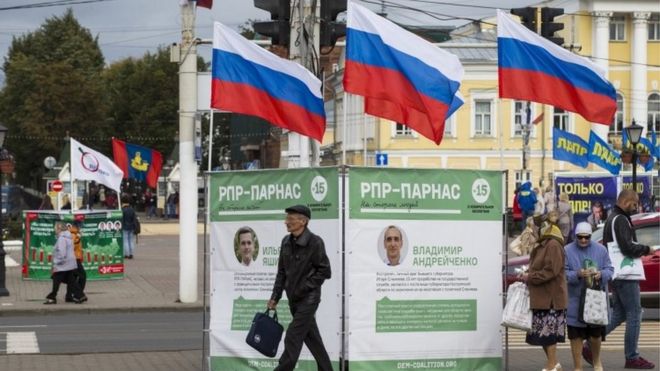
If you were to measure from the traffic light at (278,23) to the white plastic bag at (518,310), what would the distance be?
19.1 feet

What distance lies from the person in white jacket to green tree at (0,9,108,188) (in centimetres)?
6455

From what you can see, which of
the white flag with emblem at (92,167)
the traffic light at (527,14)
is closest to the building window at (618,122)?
the white flag with emblem at (92,167)

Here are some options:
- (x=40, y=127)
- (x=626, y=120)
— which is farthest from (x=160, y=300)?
(x=40, y=127)

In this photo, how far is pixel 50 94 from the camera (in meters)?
89.2

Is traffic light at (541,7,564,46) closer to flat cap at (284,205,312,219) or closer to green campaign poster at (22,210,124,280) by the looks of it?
green campaign poster at (22,210,124,280)

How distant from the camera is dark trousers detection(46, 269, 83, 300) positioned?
949 inches

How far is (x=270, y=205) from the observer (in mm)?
12578

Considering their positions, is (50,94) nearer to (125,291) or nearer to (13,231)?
(13,231)

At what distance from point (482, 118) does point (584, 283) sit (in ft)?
190

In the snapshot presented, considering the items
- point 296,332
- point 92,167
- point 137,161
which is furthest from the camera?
point 137,161

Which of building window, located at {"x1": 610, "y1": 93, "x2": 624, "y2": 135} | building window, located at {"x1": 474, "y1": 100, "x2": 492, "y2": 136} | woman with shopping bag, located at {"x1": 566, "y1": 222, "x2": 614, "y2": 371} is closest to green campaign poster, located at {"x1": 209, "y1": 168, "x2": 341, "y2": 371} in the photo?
woman with shopping bag, located at {"x1": 566, "y1": 222, "x2": 614, "y2": 371}

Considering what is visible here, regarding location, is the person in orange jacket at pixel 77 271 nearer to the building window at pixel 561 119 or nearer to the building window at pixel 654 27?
the building window at pixel 561 119

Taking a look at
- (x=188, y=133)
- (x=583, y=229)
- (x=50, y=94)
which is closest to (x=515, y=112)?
(x=50, y=94)

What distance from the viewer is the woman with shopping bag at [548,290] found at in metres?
12.9
